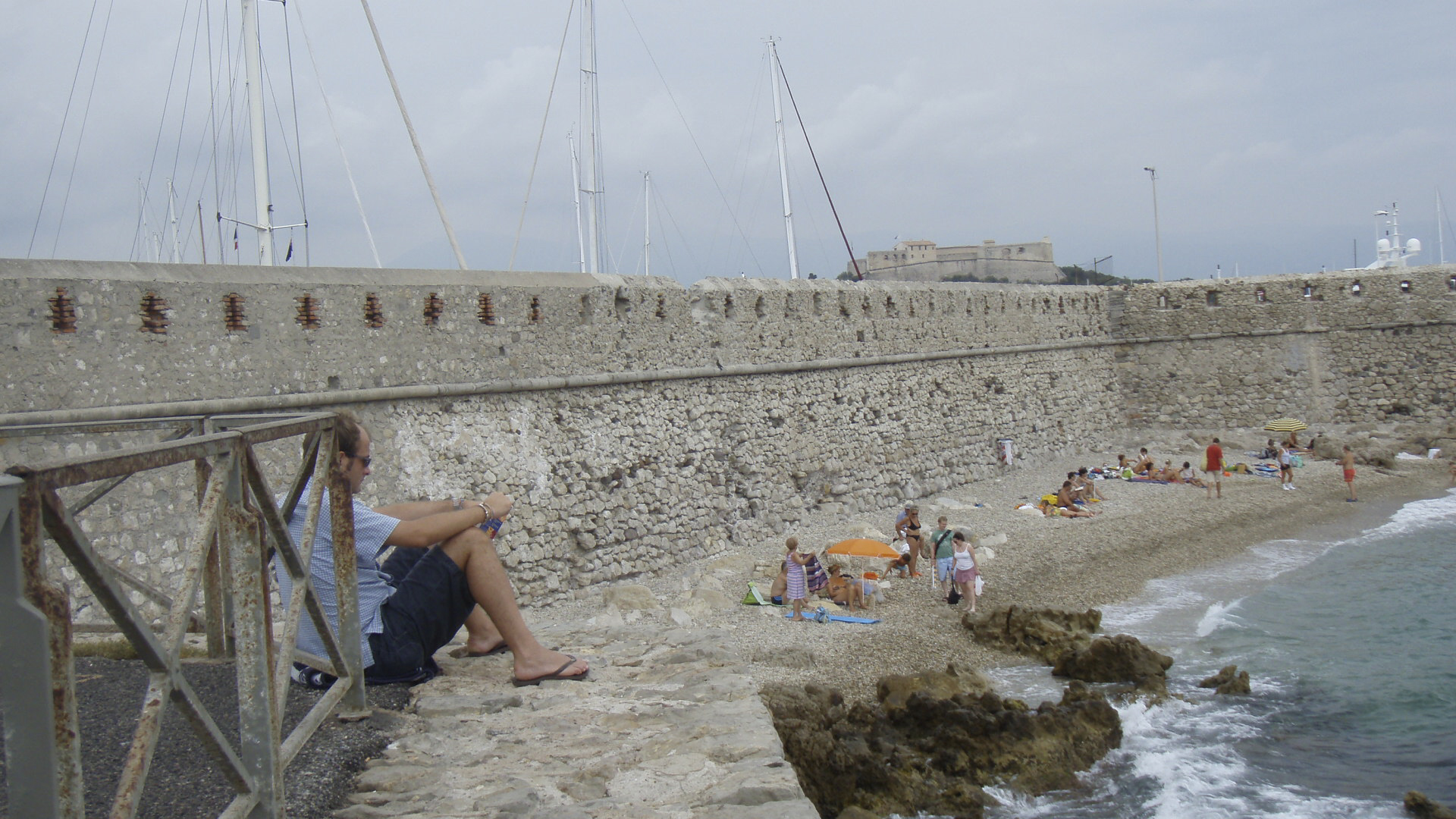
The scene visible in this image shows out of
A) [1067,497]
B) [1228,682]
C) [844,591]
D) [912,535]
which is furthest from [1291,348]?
[844,591]

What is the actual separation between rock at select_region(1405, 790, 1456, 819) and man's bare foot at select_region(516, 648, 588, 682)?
6.12 m

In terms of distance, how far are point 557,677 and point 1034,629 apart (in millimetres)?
6934

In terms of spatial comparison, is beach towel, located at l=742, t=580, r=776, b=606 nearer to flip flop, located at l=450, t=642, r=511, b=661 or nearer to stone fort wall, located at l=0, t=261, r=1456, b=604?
stone fort wall, located at l=0, t=261, r=1456, b=604

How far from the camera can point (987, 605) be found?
10.7 m

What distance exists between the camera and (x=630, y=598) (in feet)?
31.2

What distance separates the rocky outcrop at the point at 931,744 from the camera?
21.2 ft

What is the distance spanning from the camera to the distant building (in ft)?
113

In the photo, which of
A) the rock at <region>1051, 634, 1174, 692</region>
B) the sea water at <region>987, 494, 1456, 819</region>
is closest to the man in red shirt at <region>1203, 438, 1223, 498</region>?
the sea water at <region>987, 494, 1456, 819</region>

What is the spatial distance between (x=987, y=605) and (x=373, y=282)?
23.2 ft

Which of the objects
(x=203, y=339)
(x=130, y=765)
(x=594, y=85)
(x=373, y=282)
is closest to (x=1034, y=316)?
(x=594, y=85)

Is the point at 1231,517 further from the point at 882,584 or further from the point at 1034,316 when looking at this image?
the point at 882,584

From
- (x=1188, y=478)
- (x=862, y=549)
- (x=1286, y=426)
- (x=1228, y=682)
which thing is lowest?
(x=1228, y=682)

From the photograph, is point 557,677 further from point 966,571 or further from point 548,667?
point 966,571

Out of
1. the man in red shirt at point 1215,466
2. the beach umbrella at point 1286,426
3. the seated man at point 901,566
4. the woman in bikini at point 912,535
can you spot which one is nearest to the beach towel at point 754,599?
the seated man at point 901,566
